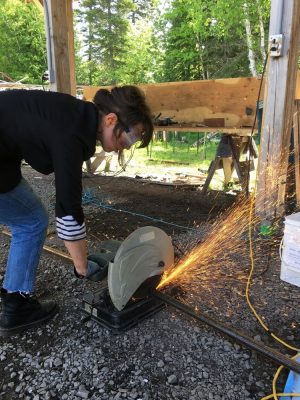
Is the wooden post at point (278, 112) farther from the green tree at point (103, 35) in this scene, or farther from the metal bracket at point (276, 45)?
the green tree at point (103, 35)

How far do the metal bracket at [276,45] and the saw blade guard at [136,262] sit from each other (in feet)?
7.52

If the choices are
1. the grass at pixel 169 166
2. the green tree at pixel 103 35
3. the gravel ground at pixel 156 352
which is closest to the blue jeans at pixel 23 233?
the gravel ground at pixel 156 352

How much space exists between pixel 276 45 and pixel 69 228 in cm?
284

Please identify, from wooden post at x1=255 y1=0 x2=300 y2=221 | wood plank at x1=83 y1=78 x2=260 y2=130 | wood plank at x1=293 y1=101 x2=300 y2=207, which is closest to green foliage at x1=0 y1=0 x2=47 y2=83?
wood plank at x1=83 y1=78 x2=260 y2=130

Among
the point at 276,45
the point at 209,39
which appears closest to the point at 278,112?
the point at 276,45

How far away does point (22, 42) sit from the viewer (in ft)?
81.8

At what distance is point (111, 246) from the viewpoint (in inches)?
97.2

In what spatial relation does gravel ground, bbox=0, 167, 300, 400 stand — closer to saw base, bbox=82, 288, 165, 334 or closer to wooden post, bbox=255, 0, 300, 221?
saw base, bbox=82, 288, 165, 334

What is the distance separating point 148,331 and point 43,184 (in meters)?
5.22

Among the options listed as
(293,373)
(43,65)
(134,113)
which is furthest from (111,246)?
(43,65)

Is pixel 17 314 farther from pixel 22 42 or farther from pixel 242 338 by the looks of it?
pixel 22 42

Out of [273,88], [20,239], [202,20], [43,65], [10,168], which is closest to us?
[10,168]

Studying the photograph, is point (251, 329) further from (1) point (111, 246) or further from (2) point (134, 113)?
(2) point (134, 113)

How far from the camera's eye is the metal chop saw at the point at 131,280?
7.03 feet
